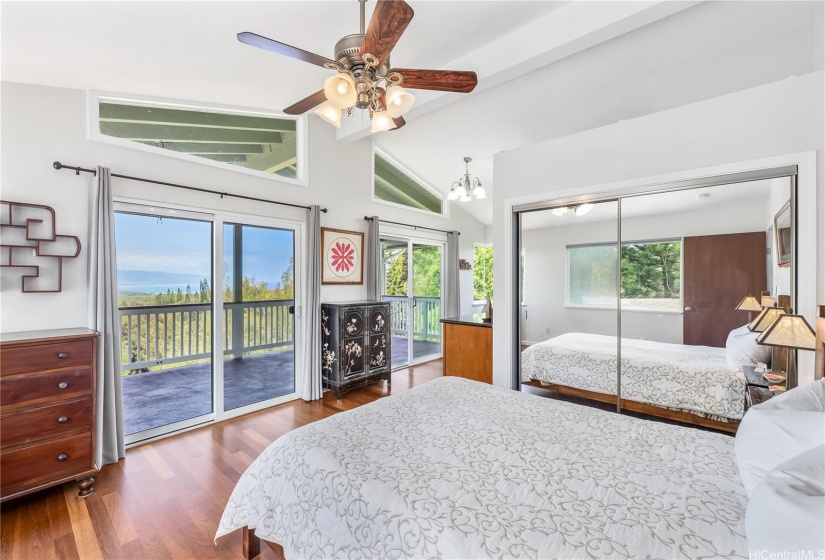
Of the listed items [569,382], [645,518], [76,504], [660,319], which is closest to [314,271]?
[76,504]

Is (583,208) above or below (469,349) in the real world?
above

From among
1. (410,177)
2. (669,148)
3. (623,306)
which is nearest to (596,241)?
(623,306)

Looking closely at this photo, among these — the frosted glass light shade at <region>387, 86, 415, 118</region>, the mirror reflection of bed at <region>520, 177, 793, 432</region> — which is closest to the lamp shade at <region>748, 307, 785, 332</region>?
the mirror reflection of bed at <region>520, 177, 793, 432</region>

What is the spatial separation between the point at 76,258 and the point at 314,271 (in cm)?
191

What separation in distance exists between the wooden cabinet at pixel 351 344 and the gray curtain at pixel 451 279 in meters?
1.71

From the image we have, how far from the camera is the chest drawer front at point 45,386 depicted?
2051 millimetres

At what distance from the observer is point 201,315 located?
3381mm

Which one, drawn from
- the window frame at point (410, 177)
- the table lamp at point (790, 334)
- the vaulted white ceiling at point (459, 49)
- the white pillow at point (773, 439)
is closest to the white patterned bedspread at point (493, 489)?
the white pillow at point (773, 439)

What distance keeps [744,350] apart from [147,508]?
148 inches

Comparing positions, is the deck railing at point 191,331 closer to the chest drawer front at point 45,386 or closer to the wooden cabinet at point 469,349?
the chest drawer front at point 45,386

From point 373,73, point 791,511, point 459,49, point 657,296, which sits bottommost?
point 791,511

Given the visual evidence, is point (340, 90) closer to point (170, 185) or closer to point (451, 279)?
point (170, 185)

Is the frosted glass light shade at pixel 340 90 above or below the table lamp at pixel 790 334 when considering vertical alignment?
above

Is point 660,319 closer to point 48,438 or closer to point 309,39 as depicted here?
point 309,39
